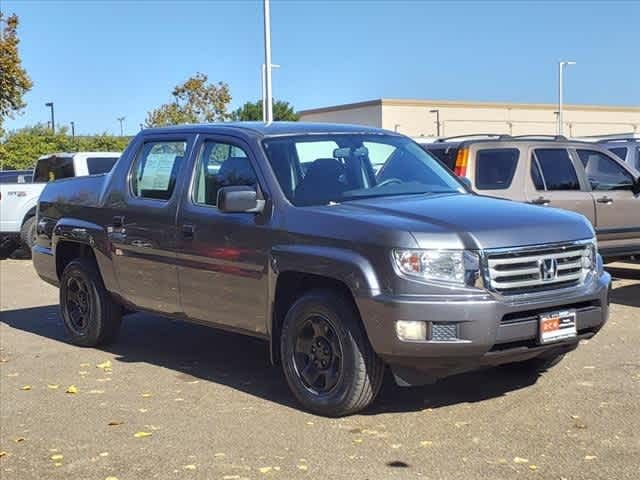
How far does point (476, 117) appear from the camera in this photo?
56438 mm

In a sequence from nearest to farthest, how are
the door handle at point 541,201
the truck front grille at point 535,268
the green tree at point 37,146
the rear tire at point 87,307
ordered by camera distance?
1. the truck front grille at point 535,268
2. the rear tire at point 87,307
3. the door handle at point 541,201
4. the green tree at point 37,146

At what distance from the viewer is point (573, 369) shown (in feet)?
22.5

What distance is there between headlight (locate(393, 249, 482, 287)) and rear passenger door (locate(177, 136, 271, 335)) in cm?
114

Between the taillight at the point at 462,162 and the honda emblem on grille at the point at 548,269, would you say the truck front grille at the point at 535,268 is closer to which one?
the honda emblem on grille at the point at 548,269

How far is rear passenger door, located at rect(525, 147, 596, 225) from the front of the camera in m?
10.1

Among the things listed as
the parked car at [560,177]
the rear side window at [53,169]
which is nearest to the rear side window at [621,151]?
the parked car at [560,177]

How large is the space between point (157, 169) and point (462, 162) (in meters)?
3.99

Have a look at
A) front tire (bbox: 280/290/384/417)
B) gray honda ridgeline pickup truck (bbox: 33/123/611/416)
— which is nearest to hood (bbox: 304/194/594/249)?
gray honda ridgeline pickup truck (bbox: 33/123/611/416)

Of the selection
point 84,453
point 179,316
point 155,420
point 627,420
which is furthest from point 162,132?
point 627,420

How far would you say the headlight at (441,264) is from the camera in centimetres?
528

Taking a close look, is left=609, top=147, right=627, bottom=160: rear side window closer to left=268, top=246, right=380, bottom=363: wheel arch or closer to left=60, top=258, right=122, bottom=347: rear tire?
left=60, top=258, right=122, bottom=347: rear tire

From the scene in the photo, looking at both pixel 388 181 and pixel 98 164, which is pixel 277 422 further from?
pixel 98 164

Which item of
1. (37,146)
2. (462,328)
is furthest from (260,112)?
(462,328)

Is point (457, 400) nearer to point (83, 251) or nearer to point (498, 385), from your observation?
point (498, 385)
